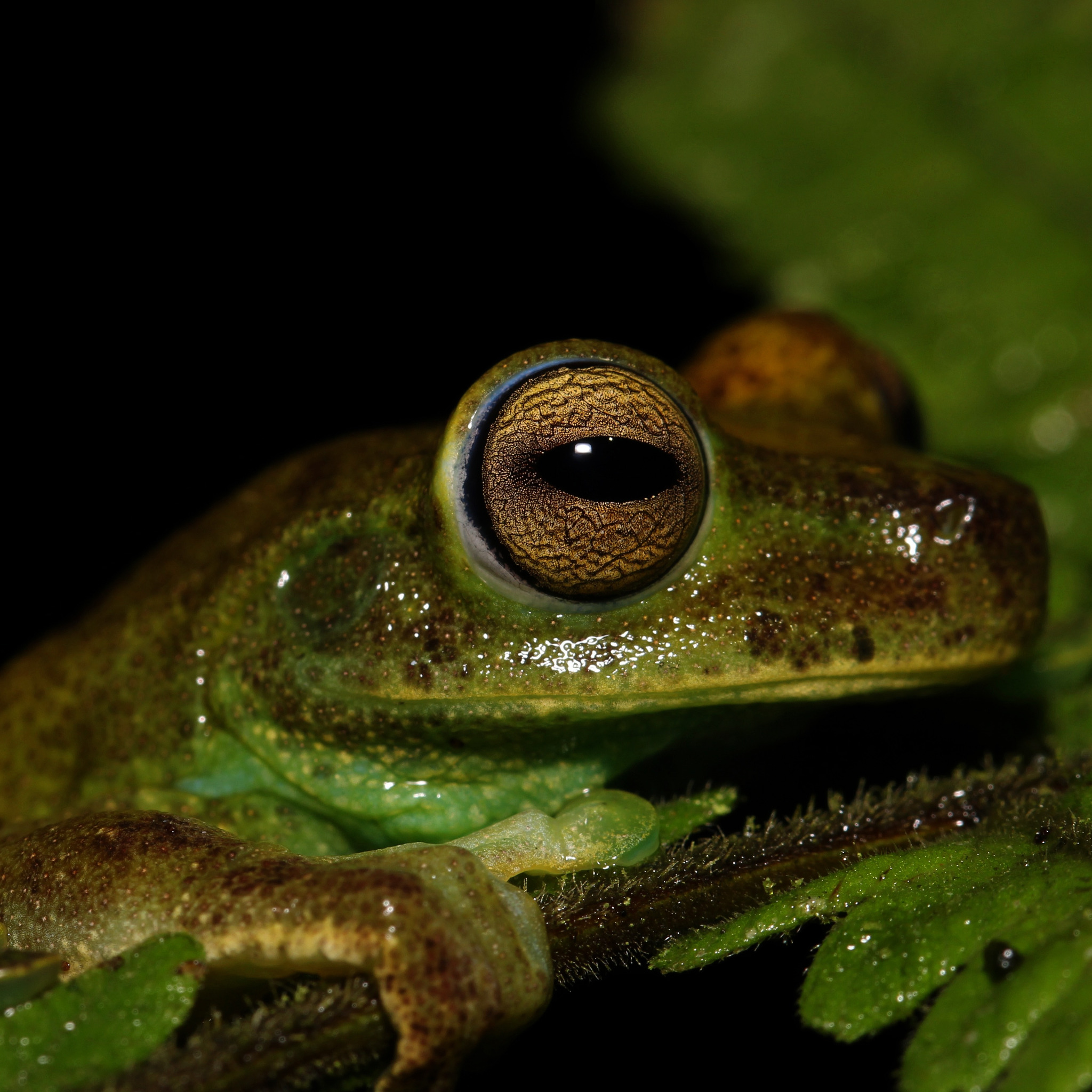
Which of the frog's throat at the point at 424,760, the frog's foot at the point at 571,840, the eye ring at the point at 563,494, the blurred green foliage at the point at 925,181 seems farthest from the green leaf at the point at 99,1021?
the blurred green foliage at the point at 925,181

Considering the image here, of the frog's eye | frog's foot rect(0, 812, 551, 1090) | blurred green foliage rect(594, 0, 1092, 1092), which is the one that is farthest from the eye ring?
blurred green foliage rect(594, 0, 1092, 1092)

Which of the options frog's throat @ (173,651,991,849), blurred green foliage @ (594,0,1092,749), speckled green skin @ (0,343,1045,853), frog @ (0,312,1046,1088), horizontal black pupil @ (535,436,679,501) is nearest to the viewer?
frog @ (0,312,1046,1088)

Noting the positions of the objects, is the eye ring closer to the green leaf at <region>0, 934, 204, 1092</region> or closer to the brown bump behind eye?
the brown bump behind eye

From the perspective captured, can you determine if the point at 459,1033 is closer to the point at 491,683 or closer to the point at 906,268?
the point at 491,683

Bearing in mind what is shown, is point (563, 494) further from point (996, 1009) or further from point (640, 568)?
point (996, 1009)

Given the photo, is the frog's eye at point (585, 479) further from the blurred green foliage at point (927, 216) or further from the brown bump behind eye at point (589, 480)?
the blurred green foliage at point (927, 216)

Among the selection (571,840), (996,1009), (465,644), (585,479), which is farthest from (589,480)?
(996,1009)
